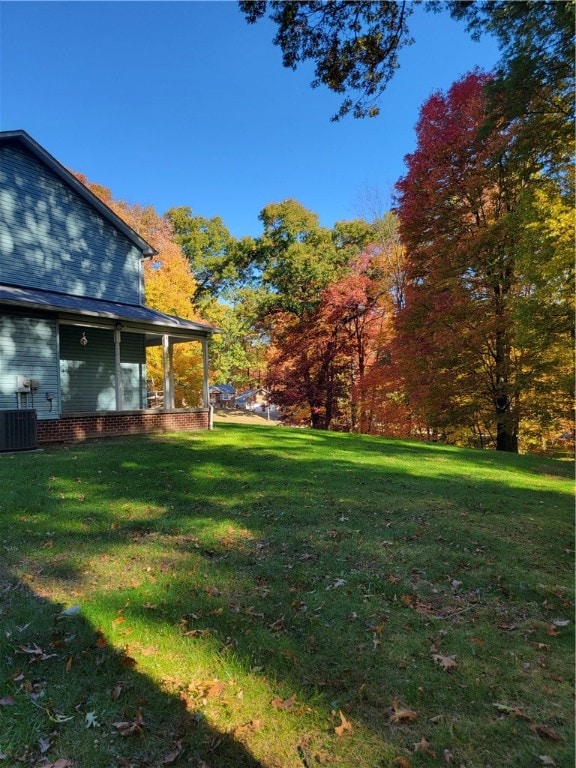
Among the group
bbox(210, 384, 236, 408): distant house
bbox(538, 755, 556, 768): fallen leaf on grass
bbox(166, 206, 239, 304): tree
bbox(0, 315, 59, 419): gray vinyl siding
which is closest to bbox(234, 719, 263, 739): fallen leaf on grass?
bbox(538, 755, 556, 768): fallen leaf on grass

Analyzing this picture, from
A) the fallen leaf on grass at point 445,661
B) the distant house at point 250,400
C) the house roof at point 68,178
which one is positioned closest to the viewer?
the fallen leaf on grass at point 445,661

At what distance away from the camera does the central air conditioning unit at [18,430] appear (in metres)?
9.30

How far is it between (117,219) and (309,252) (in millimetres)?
12349

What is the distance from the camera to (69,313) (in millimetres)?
11336

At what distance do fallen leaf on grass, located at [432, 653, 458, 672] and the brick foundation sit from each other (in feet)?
33.2

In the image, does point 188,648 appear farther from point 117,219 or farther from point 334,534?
point 117,219

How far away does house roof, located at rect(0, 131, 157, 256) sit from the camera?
11.9m

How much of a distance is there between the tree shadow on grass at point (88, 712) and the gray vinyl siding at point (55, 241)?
11.5m

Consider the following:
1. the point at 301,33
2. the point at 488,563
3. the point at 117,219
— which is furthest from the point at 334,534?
the point at 117,219

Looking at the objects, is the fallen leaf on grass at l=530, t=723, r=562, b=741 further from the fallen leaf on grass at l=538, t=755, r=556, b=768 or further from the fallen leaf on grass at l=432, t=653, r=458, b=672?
the fallen leaf on grass at l=432, t=653, r=458, b=672

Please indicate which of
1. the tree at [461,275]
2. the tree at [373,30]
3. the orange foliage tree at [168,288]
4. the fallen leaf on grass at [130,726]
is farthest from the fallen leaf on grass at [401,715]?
the orange foliage tree at [168,288]

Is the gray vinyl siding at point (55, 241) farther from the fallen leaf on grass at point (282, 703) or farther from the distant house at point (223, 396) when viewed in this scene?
the distant house at point (223, 396)

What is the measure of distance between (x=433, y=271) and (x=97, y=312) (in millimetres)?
10984

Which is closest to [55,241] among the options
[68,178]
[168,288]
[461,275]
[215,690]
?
[68,178]
